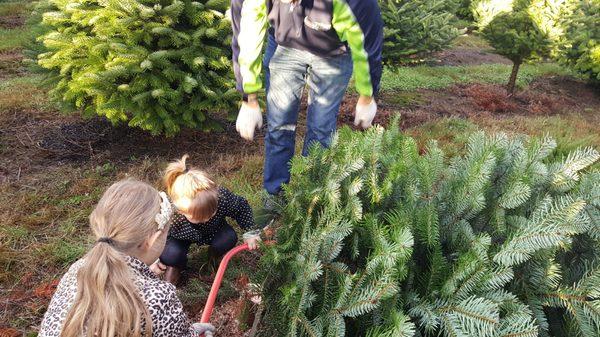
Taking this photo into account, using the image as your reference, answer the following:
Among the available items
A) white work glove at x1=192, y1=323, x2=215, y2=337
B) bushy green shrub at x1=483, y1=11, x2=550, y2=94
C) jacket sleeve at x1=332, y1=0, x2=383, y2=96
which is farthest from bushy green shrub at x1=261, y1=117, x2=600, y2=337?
bushy green shrub at x1=483, y1=11, x2=550, y2=94

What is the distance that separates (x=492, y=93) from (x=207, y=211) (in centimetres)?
849

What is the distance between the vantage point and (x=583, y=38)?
9.86 m

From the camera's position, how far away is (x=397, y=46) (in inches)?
253

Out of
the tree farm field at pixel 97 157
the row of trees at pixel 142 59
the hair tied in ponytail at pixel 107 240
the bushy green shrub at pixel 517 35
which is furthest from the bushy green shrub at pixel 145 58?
the bushy green shrub at pixel 517 35

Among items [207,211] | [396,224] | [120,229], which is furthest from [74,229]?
[396,224]

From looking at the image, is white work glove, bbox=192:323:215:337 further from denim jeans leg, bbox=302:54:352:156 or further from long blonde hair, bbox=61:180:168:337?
denim jeans leg, bbox=302:54:352:156

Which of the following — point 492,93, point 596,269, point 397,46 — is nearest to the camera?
point 596,269

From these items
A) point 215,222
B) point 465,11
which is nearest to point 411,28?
Answer: point 215,222

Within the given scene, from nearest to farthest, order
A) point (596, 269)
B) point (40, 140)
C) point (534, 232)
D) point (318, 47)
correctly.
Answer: point (534, 232)
point (596, 269)
point (318, 47)
point (40, 140)

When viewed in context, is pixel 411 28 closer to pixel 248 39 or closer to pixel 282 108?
pixel 282 108

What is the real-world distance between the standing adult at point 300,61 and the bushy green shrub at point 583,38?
7.75m

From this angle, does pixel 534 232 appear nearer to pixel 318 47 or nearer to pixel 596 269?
pixel 596 269

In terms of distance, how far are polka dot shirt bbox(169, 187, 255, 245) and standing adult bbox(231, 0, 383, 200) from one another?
45 centimetres

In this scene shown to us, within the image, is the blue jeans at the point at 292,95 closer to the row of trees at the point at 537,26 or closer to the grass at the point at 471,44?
the row of trees at the point at 537,26
